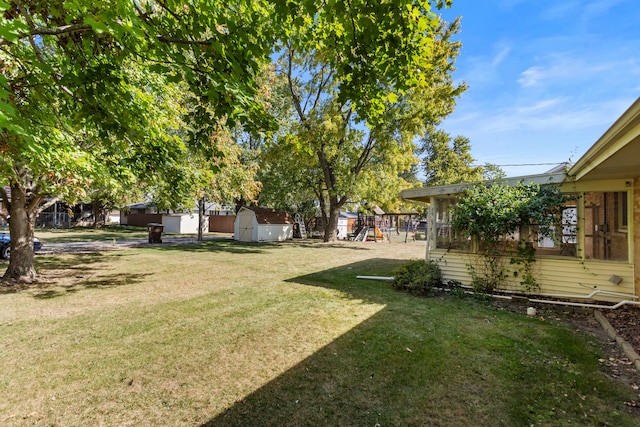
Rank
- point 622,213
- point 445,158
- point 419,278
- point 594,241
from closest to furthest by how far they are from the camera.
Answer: point 622,213
point 594,241
point 419,278
point 445,158

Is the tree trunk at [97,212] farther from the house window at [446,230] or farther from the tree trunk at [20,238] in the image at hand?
the house window at [446,230]

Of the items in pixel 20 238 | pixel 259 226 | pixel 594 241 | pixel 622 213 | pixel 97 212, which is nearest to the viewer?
pixel 622 213

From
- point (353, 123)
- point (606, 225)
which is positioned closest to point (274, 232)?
point (353, 123)

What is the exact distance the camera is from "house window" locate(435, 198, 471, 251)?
804cm

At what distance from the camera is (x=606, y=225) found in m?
6.88

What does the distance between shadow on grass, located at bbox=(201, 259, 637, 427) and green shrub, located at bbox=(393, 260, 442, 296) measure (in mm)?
2219

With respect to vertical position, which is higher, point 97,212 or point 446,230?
point 97,212

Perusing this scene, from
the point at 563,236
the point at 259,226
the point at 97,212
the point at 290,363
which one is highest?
the point at 97,212

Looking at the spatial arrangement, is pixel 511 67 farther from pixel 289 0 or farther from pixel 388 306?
pixel 289 0

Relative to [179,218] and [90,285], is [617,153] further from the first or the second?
[179,218]

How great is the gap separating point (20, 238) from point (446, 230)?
11511mm

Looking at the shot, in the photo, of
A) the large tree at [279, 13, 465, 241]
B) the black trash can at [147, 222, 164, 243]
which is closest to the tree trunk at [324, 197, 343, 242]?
the large tree at [279, 13, 465, 241]

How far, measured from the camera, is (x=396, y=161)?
20.4 m

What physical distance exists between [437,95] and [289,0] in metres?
16.1
